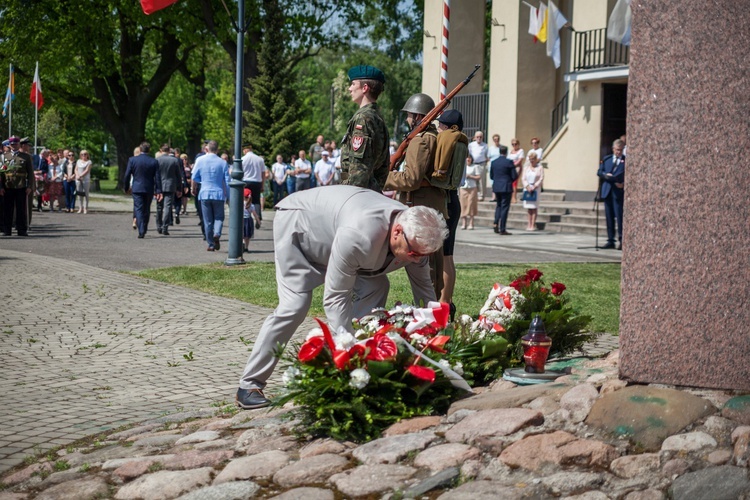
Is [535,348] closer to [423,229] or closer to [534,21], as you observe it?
[423,229]

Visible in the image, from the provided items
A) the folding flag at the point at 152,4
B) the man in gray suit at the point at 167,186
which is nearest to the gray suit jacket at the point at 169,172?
the man in gray suit at the point at 167,186

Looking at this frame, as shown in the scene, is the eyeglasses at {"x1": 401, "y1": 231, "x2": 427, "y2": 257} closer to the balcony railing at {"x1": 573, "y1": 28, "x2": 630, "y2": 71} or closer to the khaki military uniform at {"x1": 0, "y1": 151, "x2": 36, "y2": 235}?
the khaki military uniform at {"x1": 0, "y1": 151, "x2": 36, "y2": 235}

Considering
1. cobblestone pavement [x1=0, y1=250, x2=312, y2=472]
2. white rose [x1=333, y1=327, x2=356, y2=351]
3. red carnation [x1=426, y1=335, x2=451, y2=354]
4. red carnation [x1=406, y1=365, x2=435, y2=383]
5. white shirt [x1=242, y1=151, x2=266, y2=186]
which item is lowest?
cobblestone pavement [x1=0, y1=250, x2=312, y2=472]

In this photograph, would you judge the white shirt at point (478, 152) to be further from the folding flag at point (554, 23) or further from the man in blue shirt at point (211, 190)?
the man in blue shirt at point (211, 190)

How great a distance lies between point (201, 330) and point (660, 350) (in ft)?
16.6

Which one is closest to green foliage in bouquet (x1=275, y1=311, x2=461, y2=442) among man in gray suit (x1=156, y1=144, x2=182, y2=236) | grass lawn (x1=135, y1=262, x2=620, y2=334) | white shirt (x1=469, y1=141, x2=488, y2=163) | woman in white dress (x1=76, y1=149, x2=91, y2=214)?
grass lawn (x1=135, y1=262, x2=620, y2=334)

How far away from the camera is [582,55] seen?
27812 mm

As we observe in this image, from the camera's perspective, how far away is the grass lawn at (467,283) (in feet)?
33.0

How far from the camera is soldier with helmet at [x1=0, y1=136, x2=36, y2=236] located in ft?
63.7

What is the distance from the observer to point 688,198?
190 inches

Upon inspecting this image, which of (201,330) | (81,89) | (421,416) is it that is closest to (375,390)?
(421,416)

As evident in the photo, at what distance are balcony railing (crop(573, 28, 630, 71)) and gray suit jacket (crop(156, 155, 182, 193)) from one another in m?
12.0

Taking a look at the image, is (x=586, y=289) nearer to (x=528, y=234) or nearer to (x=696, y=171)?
(x=696, y=171)

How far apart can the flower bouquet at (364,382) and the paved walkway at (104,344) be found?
1486 millimetres
